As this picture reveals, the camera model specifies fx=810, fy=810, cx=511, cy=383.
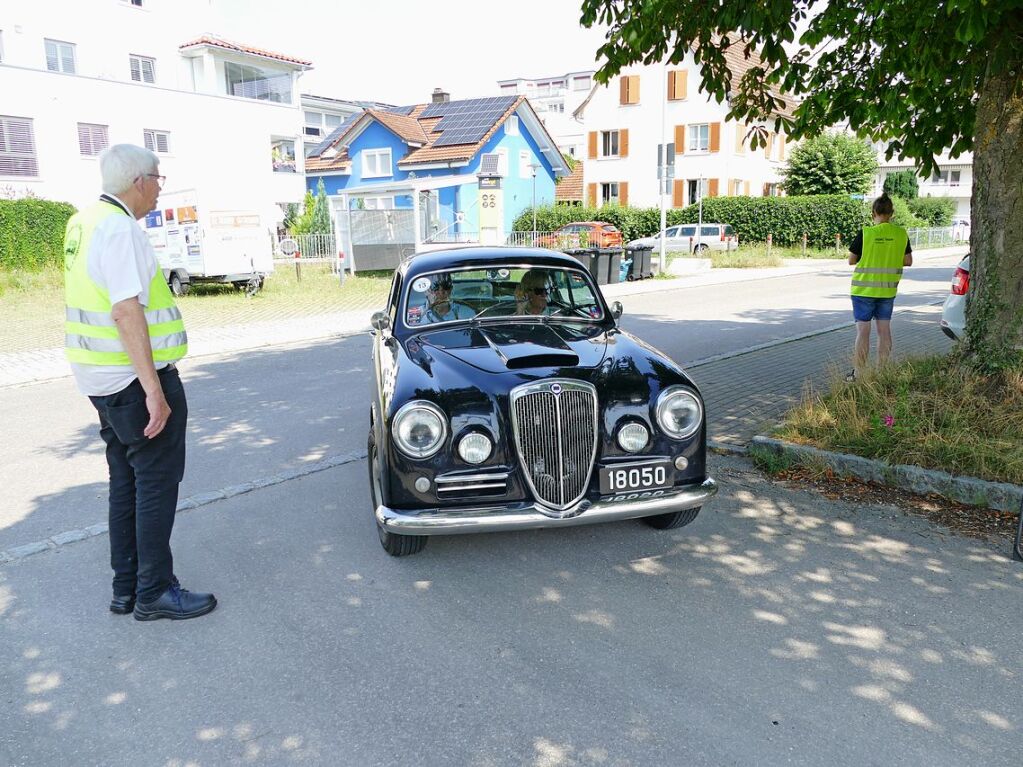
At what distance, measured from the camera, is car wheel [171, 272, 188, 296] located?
1897cm

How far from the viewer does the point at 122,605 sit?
3.85 meters

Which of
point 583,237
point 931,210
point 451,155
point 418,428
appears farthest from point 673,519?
point 931,210

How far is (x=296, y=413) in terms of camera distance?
773cm

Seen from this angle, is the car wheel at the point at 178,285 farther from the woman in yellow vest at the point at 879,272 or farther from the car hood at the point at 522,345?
the car hood at the point at 522,345

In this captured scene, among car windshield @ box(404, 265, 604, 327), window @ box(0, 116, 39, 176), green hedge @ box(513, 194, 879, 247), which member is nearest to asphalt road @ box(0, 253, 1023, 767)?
car windshield @ box(404, 265, 604, 327)

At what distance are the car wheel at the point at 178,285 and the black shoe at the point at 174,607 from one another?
16633 mm

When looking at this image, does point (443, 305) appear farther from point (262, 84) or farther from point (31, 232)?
point (262, 84)

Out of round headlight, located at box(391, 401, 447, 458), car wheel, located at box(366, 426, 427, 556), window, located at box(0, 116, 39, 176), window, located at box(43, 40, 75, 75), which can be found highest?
window, located at box(43, 40, 75, 75)

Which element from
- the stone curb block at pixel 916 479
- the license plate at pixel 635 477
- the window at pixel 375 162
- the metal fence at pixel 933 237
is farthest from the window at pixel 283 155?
the license plate at pixel 635 477

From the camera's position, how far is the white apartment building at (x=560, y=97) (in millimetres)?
67750

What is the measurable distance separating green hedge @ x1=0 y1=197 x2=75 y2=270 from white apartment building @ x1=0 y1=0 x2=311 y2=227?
3.94 m

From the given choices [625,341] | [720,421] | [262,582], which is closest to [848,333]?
[720,421]

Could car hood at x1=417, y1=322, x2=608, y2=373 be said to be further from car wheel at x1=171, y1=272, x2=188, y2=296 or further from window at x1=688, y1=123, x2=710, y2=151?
window at x1=688, y1=123, x2=710, y2=151

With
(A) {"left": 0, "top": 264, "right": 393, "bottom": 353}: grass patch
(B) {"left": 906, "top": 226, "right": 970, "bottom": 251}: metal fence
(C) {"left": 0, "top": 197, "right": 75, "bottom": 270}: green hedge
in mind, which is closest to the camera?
(A) {"left": 0, "top": 264, "right": 393, "bottom": 353}: grass patch
